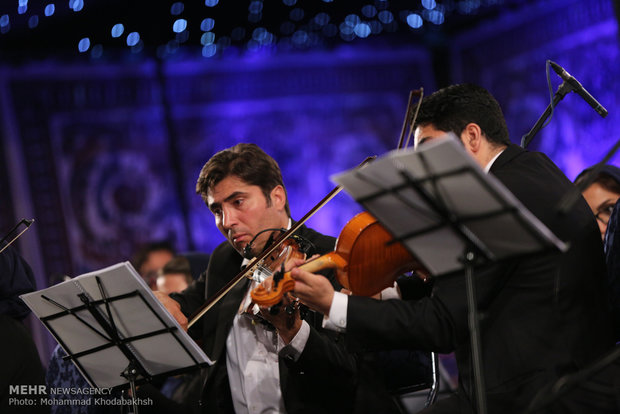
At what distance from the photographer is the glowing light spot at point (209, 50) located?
21.2 ft

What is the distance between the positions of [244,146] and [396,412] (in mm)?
1309

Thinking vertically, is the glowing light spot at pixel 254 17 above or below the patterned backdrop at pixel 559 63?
above

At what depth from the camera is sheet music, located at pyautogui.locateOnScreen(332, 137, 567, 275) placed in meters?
1.92

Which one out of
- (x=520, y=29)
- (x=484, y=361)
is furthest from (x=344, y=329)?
(x=520, y=29)

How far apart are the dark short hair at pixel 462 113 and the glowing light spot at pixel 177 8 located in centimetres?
357

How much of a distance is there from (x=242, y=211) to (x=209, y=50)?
351 centimetres

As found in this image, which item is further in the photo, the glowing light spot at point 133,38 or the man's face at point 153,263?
the glowing light spot at point 133,38

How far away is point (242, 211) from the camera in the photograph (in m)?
3.28

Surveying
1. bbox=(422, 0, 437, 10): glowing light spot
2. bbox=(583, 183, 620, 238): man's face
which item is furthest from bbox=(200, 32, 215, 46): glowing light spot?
bbox=(583, 183, 620, 238): man's face

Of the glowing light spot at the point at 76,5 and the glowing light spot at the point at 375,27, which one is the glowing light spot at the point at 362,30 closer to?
the glowing light spot at the point at 375,27

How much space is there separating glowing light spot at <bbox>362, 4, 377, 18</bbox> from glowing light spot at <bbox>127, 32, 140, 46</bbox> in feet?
5.96

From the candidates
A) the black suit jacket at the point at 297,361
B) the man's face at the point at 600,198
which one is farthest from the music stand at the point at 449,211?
the man's face at the point at 600,198

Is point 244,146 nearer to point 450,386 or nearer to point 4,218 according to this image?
point 450,386

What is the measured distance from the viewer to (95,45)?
6219mm
